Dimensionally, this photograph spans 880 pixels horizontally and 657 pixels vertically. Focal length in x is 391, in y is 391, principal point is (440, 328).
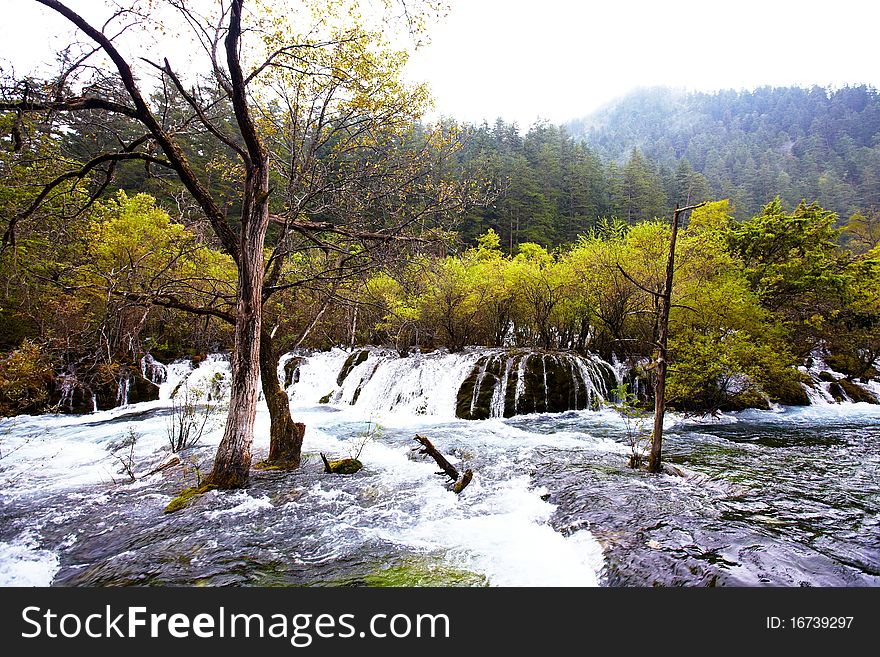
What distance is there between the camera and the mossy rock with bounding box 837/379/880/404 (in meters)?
14.9

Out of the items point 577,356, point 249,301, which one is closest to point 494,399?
point 577,356

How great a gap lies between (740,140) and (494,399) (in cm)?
11148

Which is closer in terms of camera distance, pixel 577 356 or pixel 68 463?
pixel 68 463

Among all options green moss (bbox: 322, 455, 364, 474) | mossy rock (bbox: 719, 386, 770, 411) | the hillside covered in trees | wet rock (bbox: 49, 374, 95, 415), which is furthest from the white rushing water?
the hillside covered in trees

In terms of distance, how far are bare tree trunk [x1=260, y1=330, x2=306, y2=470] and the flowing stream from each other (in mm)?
364

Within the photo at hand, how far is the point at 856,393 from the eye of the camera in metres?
15.1

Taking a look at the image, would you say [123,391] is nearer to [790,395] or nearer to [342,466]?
[342,466]

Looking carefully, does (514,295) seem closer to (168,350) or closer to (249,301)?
(249,301)

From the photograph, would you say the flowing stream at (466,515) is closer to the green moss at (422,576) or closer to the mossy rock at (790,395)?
the green moss at (422,576)

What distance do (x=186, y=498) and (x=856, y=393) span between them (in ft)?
71.8

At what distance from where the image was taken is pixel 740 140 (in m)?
89.6

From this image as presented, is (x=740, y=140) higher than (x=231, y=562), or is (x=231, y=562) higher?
(x=740, y=140)

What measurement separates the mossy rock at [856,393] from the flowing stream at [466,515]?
22.4 feet
